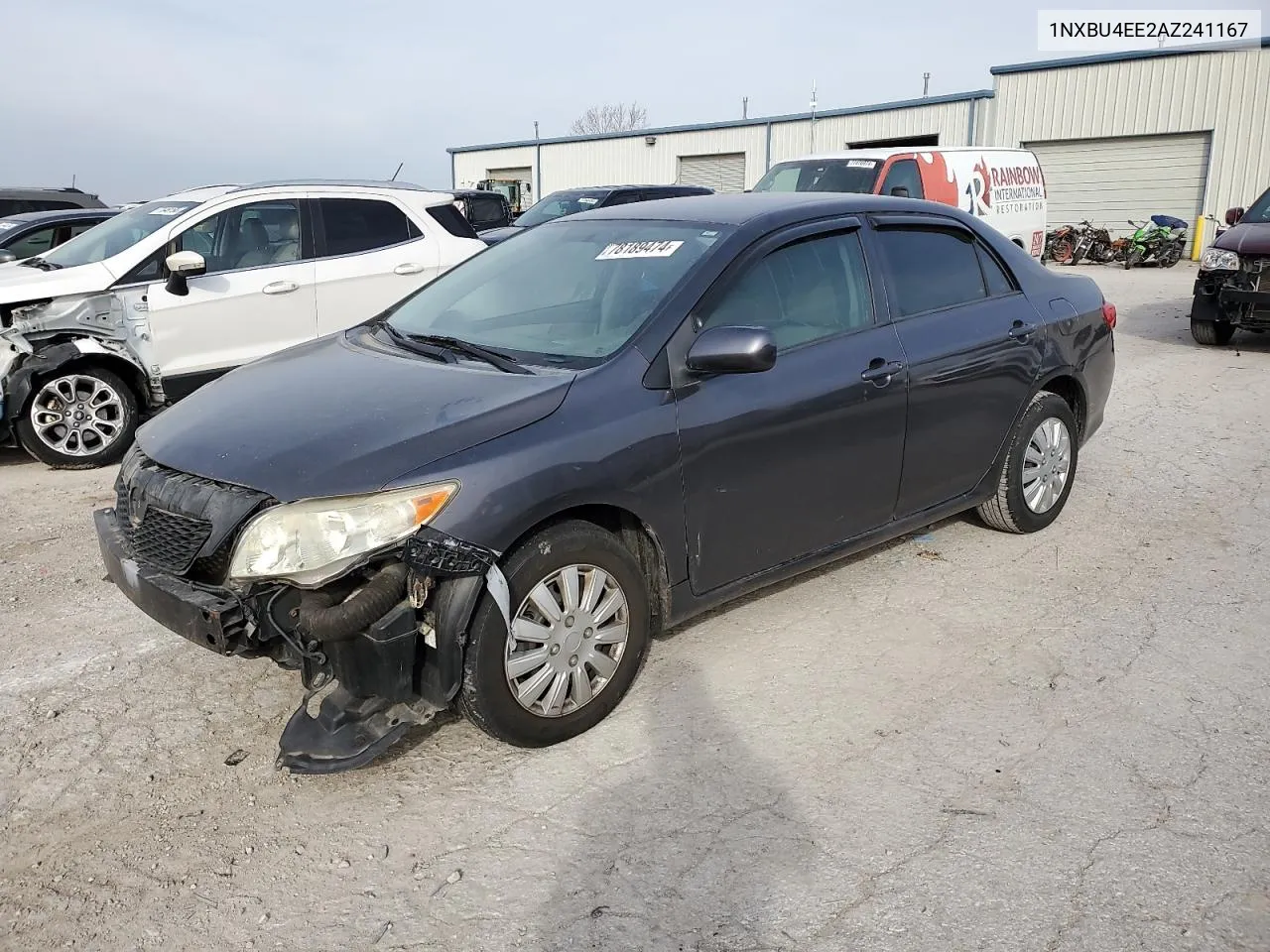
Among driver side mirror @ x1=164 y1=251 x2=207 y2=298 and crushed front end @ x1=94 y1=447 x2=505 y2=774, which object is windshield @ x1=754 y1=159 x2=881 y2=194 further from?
crushed front end @ x1=94 y1=447 x2=505 y2=774

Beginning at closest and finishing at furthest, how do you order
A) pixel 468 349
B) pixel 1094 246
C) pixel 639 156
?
1. pixel 468 349
2. pixel 1094 246
3. pixel 639 156

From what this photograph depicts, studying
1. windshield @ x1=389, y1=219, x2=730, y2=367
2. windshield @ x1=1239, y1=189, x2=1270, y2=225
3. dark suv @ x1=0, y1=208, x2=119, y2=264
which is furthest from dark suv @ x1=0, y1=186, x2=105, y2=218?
windshield @ x1=1239, y1=189, x2=1270, y2=225

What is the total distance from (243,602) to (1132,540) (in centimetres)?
433

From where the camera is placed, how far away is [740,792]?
3082mm

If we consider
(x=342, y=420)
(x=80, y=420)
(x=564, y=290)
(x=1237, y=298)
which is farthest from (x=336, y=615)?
(x=1237, y=298)

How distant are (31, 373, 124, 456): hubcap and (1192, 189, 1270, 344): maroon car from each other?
9990mm

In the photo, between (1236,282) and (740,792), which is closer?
(740,792)

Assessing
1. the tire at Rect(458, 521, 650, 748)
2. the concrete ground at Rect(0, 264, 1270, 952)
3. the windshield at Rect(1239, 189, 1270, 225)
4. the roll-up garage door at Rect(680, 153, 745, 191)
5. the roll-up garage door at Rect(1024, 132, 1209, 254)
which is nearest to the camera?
the concrete ground at Rect(0, 264, 1270, 952)

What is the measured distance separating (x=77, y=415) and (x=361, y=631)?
16.2 feet

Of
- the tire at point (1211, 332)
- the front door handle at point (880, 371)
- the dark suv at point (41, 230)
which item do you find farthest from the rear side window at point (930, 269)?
the dark suv at point (41, 230)

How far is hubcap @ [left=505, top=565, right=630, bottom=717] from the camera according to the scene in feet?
10.3

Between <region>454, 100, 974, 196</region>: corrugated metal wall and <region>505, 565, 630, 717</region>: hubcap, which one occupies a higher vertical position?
<region>454, 100, 974, 196</region>: corrugated metal wall

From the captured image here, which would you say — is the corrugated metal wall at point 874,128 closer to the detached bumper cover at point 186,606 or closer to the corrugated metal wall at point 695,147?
the corrugated metal wall at point 695,147

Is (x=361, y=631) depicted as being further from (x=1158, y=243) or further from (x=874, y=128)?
(x=874, y=128)
